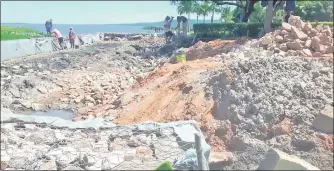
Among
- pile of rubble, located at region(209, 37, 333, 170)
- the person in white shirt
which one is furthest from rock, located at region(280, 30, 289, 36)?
the person in white shirt

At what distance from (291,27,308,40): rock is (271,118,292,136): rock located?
3399 millimetres

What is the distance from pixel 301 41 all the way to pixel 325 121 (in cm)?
344

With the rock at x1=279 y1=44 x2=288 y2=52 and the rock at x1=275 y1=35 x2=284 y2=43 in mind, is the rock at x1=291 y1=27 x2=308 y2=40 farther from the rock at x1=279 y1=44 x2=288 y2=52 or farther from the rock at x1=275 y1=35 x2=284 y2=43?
the rock at x1=279 y1=44 x2=288 y2=52

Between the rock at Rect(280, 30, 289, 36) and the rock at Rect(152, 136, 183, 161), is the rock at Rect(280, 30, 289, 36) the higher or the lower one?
the higher one

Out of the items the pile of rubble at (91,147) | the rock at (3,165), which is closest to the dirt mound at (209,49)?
the pile of rubble at (91,147)

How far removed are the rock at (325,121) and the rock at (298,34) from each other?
3.38 meters

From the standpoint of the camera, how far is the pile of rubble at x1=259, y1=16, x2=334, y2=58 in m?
8.08

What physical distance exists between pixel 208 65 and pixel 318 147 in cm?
533

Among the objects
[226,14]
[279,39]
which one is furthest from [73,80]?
[226,14]

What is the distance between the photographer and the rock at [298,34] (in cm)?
898

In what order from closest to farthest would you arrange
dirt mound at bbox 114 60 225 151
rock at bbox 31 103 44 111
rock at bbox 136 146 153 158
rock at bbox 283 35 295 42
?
rock at bbox 136 146 153 158 < dirt mound at bbox 114 60 225 151 < rock at bbox 283 35 295 42 < rock at bbox 31 103 44 111

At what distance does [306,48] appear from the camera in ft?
27.5

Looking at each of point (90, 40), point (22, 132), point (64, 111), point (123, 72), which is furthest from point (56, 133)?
point (90, 40)

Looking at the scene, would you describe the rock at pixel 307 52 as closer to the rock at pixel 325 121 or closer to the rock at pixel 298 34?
the rock at pixel 298 34
